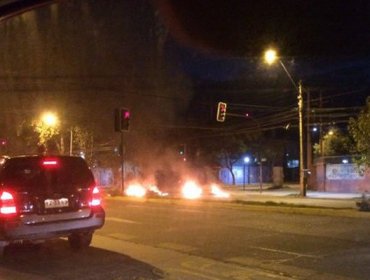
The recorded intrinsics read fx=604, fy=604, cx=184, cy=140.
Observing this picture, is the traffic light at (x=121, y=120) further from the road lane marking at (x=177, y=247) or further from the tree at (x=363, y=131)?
the road lane marking at (x=177, y=247)

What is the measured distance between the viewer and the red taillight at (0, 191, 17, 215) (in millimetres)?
9680


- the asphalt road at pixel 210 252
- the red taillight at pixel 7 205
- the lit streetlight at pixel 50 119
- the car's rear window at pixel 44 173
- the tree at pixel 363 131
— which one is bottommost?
the asphalt road at pixel 210 252

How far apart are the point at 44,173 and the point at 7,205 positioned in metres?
0.88

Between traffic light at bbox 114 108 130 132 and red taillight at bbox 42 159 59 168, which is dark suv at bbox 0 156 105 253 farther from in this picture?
traffic light at bbox 114 108 130 132

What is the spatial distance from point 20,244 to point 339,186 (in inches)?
1197

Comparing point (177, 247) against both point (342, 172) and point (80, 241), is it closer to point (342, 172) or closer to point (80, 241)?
point (80, 241)

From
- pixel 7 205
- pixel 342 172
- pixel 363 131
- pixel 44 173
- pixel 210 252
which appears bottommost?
pixel 210 252

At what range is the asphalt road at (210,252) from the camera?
8898 millimetres

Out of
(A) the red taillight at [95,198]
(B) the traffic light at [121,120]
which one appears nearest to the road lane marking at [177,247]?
(A) the red taillight at [95,198]

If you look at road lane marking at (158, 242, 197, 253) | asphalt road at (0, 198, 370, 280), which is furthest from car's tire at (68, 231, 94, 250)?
road lane marking at (158, 242, 197, 253)

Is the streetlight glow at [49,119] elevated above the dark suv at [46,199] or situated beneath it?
elevated above

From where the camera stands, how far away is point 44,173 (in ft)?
33.8

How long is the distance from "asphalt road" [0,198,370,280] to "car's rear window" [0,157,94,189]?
1.28 metres

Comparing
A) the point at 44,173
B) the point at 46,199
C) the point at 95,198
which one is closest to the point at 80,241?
the point at 95,198
